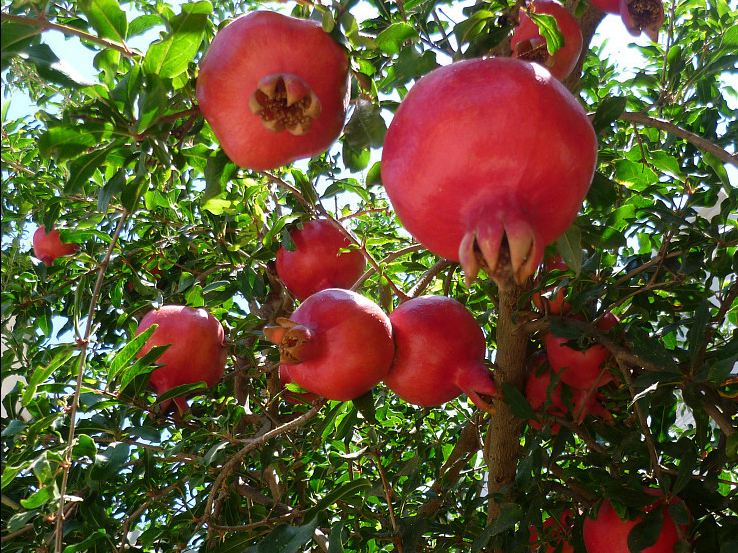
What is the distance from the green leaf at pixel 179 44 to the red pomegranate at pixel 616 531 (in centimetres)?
118

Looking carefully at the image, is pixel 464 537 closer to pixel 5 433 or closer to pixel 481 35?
pixel 5 433

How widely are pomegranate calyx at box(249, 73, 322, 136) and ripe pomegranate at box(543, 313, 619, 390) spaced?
2.68 ft

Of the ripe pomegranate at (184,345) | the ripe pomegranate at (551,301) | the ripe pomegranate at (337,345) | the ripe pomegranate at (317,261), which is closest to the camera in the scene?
the ripe pomegranate at (337,345)

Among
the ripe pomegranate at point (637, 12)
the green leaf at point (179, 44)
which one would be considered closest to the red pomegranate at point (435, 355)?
the green leaf at point (179, 44)

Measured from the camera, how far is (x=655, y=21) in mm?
1492

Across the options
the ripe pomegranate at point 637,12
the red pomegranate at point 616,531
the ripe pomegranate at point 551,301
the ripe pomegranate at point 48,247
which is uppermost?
the ripe pomegranate at point 48,247

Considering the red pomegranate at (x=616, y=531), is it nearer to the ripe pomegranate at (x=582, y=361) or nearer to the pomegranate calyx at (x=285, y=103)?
the ripe pomegranate at (x=582, y=361)

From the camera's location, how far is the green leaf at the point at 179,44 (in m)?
0.86

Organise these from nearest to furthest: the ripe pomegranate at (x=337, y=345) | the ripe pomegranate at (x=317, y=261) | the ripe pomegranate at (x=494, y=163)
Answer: the ripe pomegranate at (x=494, y=163)
the ripe pomegranate at (x=337, y=345)
the ripe pomegranate at (x=317, y=261)

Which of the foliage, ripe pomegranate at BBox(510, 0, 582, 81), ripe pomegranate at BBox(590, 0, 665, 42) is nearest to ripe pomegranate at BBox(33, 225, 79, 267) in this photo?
the foliage

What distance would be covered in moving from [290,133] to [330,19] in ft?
0.57

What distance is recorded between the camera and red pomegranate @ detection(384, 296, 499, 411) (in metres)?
1.25

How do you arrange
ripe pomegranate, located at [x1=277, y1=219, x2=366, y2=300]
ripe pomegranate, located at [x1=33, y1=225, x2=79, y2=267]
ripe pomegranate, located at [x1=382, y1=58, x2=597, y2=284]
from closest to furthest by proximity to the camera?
ripe pomegranate, located at [x1=382, y1=58, x2=597, y2=284] < ripe pomegranate, located at [x1=277, y1=219, x2=366, y2=300] < ripe pomegranate, located at [x1=33, y1=225, x2=79, y2=267]

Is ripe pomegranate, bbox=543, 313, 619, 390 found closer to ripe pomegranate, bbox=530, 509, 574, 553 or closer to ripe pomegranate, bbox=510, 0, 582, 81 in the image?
ripe pomegranate, bbox=530, 509, 574, 553
